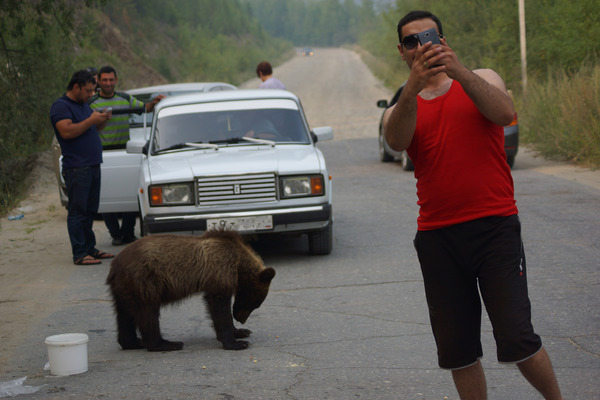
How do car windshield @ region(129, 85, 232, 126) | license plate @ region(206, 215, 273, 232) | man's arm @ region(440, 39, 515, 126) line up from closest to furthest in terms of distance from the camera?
man's arm @ region(440, 39, 515, 126) < license plate @ region(206, 215, 273, 232) < car windshield @ region(129, 85, 232, 126)

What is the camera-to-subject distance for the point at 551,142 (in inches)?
754

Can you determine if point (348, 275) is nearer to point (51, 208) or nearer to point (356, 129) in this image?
point (51, 208)

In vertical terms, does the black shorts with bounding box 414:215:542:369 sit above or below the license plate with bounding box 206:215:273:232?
above

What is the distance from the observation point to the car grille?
8.91 meters

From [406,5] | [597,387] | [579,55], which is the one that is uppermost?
[406,5]

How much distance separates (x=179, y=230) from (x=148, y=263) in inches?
118

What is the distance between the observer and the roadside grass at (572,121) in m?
17.3

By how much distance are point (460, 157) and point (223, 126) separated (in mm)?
6660

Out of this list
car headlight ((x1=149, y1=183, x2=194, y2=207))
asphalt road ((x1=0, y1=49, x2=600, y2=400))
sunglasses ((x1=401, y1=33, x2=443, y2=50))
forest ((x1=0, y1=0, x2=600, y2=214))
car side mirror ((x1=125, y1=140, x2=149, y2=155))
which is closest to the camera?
sunglasses ((x1=401, y1=33, x2=443, y2=50))

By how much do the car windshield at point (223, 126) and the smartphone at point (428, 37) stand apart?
256 inches

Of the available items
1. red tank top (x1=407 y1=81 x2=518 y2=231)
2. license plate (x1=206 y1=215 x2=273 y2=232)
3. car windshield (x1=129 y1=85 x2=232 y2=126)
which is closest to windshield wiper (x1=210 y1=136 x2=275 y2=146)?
license plate (x1=206 y1=215 x2=273 y2=232)

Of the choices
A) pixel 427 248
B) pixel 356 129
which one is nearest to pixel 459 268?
pixel 427 248

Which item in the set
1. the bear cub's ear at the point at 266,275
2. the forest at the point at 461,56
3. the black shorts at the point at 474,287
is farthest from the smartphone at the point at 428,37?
the forest at the point at 461,56

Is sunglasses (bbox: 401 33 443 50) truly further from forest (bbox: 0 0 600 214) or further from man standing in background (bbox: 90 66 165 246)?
forest (bbox: 0 0 600 214)
